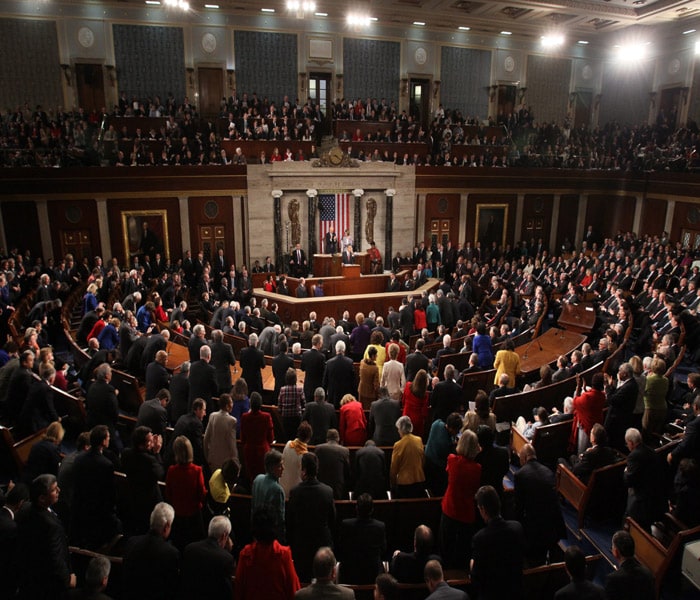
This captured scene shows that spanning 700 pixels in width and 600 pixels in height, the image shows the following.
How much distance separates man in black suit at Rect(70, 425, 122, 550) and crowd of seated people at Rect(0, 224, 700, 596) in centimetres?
3

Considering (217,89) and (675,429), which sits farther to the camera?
(217,89)

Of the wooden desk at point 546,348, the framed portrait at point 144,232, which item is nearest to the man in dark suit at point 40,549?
the wooden desk at point 546,348

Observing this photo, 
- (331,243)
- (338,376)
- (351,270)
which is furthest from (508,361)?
(331,243)

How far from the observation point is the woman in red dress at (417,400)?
5.84 metres

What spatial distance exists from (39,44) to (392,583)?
2238 centimetres

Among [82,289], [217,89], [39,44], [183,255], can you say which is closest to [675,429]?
[82,289]

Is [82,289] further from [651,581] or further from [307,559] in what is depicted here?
[651,581]

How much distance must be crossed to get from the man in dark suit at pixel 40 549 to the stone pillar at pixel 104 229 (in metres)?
14.6

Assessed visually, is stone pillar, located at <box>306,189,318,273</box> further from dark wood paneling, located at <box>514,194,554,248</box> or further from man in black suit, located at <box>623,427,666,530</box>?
man in black suit, located at <box>623,427,666,530</box>

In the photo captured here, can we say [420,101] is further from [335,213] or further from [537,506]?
[537,506]

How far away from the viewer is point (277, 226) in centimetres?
1786

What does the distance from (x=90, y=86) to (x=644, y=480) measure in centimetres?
2179

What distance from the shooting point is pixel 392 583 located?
300 centimetres

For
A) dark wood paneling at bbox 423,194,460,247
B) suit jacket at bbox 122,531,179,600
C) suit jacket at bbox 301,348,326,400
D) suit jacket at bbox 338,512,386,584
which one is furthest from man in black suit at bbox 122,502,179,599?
dark wood paneling at bbox 423,194,460,247
